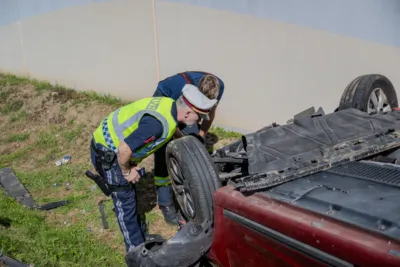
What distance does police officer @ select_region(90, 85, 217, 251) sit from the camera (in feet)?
10.7

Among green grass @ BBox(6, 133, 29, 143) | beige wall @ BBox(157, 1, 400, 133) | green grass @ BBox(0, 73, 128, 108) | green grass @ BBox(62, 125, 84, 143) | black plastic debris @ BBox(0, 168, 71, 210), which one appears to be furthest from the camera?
green grass @ BBox(0, 73, 128, 108)

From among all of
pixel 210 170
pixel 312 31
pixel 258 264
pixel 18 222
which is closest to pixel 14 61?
pixel 18 222

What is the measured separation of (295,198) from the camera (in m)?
2.39

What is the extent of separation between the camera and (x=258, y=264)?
2422mm

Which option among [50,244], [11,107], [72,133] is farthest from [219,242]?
[11,107]

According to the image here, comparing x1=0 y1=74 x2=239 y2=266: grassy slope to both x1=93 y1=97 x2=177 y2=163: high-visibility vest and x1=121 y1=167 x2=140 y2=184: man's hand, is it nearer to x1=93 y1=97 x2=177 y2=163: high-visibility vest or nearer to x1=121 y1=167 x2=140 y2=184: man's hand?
x1=121 y1=167 x2=140 y2=184: man's hand

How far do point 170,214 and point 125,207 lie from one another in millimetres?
910

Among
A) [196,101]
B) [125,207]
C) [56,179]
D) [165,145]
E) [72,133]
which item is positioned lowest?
[56,179]

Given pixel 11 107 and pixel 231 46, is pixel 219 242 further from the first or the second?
pixel 11 107

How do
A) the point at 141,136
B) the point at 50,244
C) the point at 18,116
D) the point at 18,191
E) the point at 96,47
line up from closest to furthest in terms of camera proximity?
the point at 141,136
the point at 50,244
the point at 18,191
the point at 96,47
the point at 18,116

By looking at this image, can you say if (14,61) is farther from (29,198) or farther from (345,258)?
(345,258)

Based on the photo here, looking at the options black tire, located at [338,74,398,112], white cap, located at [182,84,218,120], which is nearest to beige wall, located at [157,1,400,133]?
black tire, located at [338,74,398,112]

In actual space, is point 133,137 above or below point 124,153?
above

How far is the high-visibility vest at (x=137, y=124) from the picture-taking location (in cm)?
330
